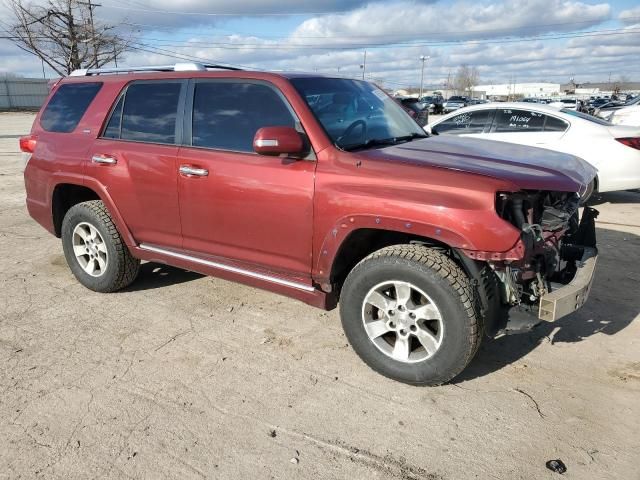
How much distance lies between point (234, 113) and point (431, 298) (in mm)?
1920

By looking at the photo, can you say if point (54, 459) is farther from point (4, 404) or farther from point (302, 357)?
point (302, 357)

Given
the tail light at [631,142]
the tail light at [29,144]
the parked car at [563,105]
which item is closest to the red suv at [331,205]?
the tail light at [29,144]

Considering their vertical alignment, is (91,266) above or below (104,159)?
below

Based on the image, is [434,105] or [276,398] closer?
[276,398]

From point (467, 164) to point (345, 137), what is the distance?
84cm

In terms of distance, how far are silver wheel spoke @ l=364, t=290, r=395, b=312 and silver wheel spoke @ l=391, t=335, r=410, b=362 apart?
206 millimetres

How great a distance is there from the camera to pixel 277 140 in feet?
10.6

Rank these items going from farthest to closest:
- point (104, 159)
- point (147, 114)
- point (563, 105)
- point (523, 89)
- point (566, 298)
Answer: point (523, 89), point (563, 105), point (104, 159), point (147, 114), point (566, 298)

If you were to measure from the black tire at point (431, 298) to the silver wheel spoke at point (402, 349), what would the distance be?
0.03 metres

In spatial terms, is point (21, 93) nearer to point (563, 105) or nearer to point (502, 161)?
point (563, 105)

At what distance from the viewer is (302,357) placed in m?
3.69

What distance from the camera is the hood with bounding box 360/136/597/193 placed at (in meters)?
3.08

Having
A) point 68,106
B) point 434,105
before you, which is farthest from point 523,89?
point 68,106

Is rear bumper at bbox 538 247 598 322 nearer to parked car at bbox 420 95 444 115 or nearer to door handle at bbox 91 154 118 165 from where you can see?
door handle at bbox 91 154 118 165
